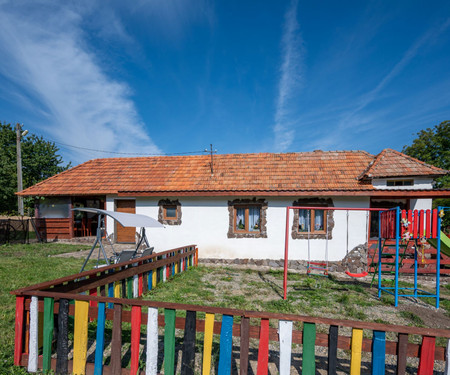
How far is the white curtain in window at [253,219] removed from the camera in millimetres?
9602

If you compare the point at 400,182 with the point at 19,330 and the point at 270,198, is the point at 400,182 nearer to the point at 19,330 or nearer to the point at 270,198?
the point at 270,198

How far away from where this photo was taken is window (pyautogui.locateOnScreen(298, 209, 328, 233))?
30.2 ft

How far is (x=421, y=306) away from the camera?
550 cm

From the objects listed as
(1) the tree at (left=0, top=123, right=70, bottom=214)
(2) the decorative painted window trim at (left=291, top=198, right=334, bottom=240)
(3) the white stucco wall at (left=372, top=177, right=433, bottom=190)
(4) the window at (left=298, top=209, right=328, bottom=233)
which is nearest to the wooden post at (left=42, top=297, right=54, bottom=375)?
(2) the decorative painted window trim at (left=291, top=198, right=334, bottom=240)

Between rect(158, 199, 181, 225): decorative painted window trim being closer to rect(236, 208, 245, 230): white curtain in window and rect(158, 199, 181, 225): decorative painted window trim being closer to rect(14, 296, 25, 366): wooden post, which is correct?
rect(236, 208, 245, 230): white curtain in window

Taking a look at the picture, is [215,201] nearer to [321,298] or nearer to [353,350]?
[321,298]

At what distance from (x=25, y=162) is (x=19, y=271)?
2518 centimetres

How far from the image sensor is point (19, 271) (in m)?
6.96

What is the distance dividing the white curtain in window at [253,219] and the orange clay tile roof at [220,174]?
0.89m

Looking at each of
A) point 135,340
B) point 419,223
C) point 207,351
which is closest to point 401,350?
point 207,351

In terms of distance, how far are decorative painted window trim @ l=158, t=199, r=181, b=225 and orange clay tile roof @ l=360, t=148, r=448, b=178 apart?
7.37m

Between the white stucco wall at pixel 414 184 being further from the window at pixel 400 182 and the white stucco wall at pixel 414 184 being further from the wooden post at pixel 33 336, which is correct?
the wooden post at pixel 33 336

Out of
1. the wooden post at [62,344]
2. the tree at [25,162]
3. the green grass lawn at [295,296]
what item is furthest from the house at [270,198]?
the tree at [25,162]

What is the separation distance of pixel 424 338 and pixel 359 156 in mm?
10683
